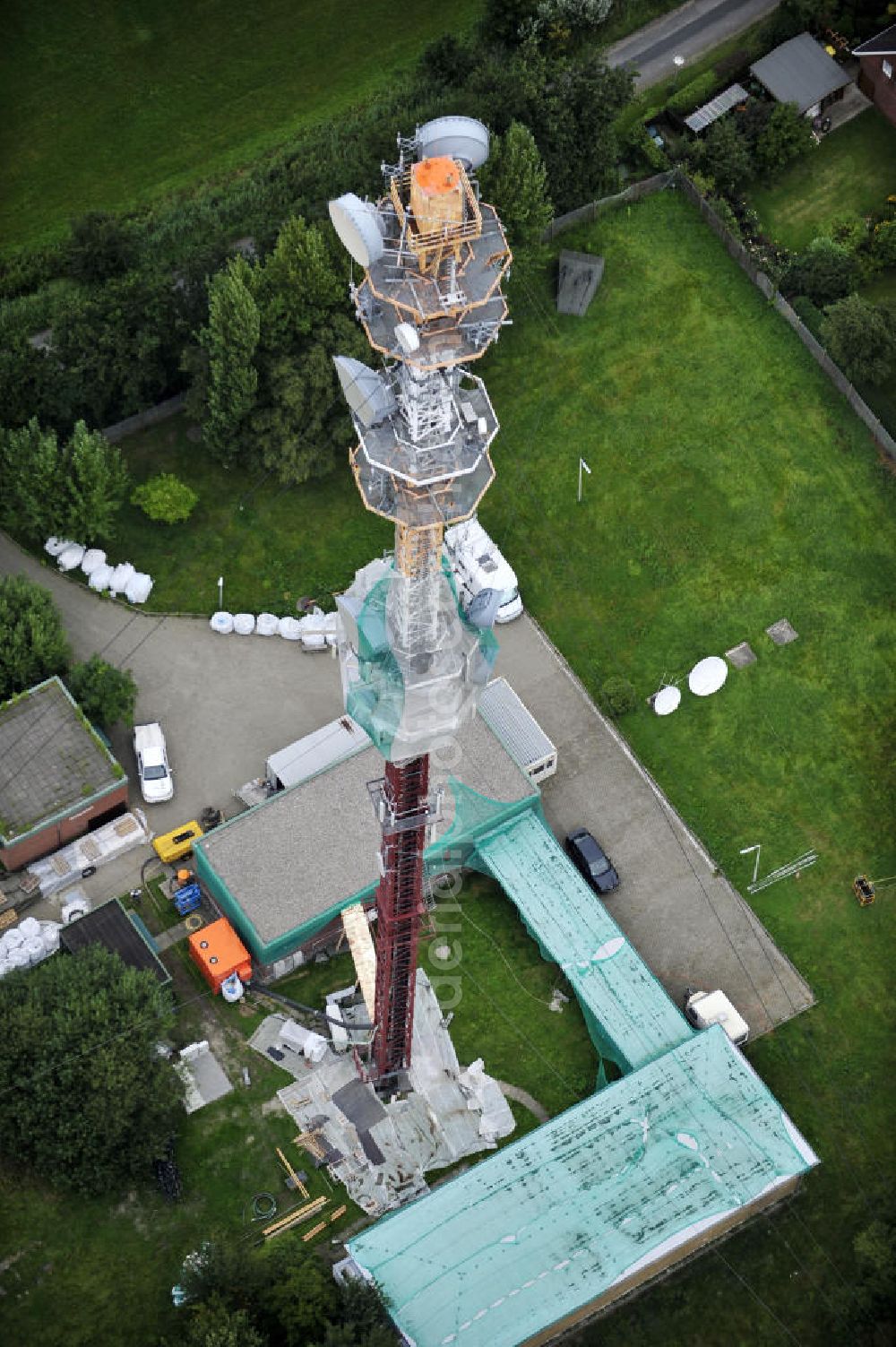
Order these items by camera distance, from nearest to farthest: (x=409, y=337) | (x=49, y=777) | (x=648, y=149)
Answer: (x=409, y=337) → (x=49, y=777) → (x=648, y=149)

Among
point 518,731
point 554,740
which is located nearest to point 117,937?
point 518,731

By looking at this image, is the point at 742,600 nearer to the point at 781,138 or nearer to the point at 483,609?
the point at 781,138

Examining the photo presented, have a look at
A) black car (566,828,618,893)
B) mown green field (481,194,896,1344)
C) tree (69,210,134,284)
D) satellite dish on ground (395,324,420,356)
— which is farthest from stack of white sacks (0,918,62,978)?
satellite dish on ground (395,324,420,356)

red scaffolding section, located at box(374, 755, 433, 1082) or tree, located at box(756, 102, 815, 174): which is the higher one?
tree, located at box(756, 102, 815, 174)

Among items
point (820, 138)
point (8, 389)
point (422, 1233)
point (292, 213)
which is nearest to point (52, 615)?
point (8, 389)

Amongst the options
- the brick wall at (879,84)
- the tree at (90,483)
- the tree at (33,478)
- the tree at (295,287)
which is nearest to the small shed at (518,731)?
the tree at (90,483)

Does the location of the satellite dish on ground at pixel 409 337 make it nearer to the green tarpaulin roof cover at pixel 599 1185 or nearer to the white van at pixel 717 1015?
the green tarpaulin roof cover at pixel 599 1185

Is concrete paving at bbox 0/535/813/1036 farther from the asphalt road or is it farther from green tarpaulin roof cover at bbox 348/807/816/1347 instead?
the asphalt road
